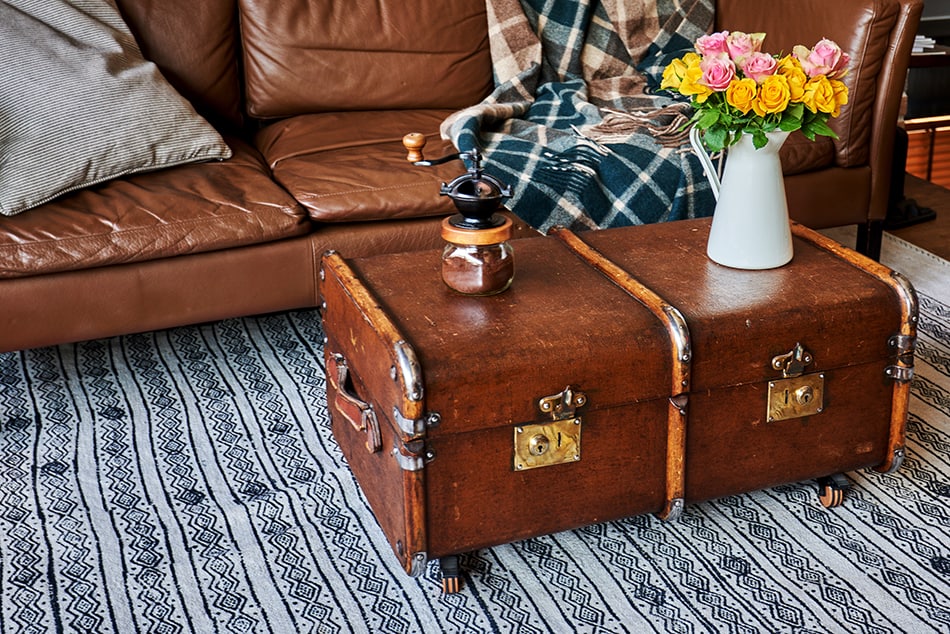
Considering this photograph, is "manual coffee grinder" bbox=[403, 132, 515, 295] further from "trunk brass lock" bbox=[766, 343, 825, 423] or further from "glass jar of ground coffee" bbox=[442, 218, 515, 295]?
"trunk brass lock" bbox=[766, 343, 825, 423]

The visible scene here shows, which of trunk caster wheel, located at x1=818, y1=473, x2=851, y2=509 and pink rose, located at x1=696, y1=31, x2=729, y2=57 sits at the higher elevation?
pink rose, located at x1=696, y1=31, x2=729, y2=57

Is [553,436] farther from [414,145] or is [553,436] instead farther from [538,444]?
[414,145]

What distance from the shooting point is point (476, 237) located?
1522 mm

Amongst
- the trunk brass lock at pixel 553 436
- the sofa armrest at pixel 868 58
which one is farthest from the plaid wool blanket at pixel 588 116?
the trunk brass lock at pixel 553 436

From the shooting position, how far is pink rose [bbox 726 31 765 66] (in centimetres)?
159

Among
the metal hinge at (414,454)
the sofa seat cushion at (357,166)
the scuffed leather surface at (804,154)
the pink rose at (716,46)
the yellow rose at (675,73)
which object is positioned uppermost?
the pink rose at (716,46)

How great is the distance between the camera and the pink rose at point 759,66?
156 centimetres

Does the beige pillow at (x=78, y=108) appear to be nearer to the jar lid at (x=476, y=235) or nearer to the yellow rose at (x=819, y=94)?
the jar lid at (x=476, y=235)

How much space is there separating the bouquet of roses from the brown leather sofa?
696 mm

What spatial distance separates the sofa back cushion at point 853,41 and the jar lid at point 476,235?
1.17 m

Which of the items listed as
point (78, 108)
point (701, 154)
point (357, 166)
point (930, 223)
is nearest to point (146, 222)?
point (78, 108)

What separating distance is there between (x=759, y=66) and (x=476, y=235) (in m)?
0.48

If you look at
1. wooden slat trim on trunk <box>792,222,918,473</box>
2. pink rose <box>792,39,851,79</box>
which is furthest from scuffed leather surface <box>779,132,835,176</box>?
pink rose <box>792,39,851,79</box>

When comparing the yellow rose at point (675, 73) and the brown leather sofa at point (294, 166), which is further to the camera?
the brown leather sofa at point (294, 166)
